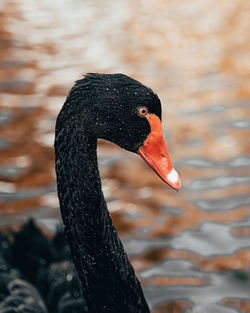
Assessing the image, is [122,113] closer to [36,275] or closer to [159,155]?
[159,155]

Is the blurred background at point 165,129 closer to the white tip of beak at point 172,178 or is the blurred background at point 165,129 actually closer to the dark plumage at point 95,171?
the dark plumage at point 95,171

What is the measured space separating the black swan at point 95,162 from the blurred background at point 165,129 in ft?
2.23

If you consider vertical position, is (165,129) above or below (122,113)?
above

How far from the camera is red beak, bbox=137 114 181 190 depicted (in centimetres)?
239

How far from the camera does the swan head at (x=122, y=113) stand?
228cm

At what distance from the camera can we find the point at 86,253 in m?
2.48

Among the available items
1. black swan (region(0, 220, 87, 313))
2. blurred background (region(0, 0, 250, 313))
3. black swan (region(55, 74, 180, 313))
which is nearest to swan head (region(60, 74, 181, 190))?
black swan (region(55, 74, 180, 313))

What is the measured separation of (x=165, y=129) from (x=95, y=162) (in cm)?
251

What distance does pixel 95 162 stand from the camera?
2391 millimetres

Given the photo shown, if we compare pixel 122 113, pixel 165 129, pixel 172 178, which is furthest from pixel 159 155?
pixel 165 129

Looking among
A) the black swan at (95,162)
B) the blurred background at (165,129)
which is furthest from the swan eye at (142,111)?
the blurred background at (165,129)

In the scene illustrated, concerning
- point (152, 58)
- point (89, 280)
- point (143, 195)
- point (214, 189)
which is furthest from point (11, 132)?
point (89, 280)

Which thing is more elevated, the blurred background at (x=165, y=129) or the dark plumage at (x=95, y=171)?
the blurred background at (x=165, y=129)

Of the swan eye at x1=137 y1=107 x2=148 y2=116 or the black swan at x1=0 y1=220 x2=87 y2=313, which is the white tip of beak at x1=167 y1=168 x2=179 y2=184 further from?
the black swan at x1=0 y1=220 x2=87 y2=313
